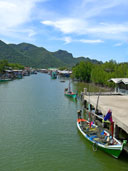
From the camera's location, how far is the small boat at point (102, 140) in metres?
18.0

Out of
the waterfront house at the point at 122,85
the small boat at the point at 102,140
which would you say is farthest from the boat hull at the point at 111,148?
the waterfront house at the point at 122,85

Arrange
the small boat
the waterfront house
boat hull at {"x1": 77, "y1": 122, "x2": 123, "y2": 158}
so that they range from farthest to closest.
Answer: the waterfront house
the small boat
boat hull at {"x1": 77, "y1": 122, "x2": 123, "y2": 158}

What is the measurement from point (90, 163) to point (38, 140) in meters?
7.39

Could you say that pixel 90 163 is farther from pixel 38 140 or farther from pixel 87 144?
pixel 38 140

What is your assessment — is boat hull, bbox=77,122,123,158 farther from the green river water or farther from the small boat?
the green river water

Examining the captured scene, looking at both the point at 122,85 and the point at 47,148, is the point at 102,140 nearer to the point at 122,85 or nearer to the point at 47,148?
the point at 47,148

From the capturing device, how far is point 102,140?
2012 cm

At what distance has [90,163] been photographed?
18500mm

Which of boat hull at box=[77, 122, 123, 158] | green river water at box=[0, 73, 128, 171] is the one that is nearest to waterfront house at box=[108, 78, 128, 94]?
green river water at box=[0, 73, 128, 171]

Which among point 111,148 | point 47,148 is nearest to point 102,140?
point 111,148

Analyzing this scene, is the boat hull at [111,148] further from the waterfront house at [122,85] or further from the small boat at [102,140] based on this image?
the waterfront house at [122,85]

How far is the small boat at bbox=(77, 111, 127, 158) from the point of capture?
59.2 feet

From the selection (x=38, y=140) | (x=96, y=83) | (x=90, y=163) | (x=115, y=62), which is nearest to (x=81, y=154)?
(x=90, y=163)

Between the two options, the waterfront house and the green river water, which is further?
the waterfront house
